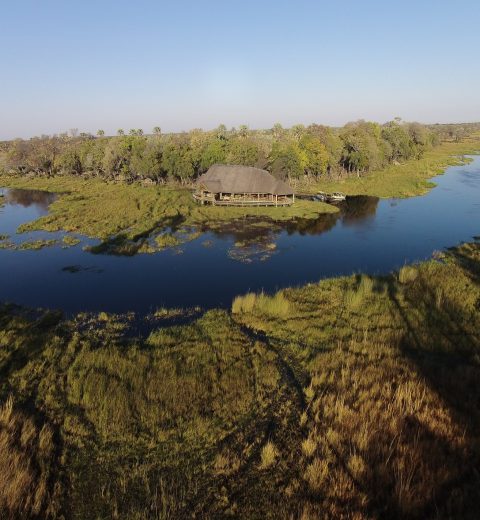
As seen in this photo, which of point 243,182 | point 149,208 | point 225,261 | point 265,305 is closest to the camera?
point 265,305

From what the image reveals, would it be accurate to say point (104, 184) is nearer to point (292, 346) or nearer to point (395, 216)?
point (395, 216)

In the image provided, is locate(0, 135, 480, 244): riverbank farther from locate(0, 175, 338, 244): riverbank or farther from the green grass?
the green grass

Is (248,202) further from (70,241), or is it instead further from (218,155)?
(70,241)

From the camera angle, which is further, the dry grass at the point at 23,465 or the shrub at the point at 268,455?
the shrub at the point at 268,455

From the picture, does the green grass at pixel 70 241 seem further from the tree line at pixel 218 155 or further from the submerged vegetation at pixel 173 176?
the tree line at pixel 218 155

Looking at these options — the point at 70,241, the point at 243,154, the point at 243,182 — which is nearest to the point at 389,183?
the point at 243,154

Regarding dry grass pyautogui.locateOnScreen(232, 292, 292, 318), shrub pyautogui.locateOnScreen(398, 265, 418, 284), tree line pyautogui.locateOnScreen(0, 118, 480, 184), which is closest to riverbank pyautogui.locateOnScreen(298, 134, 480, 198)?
Result: tree line pyautogui.locateOnScreen(0, 118, 480, 184)

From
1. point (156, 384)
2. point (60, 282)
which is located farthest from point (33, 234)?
point (156, 384)

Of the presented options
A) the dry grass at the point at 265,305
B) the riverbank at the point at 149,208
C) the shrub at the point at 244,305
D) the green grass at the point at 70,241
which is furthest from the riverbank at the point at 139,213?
the dry grass at the point at 265,305
